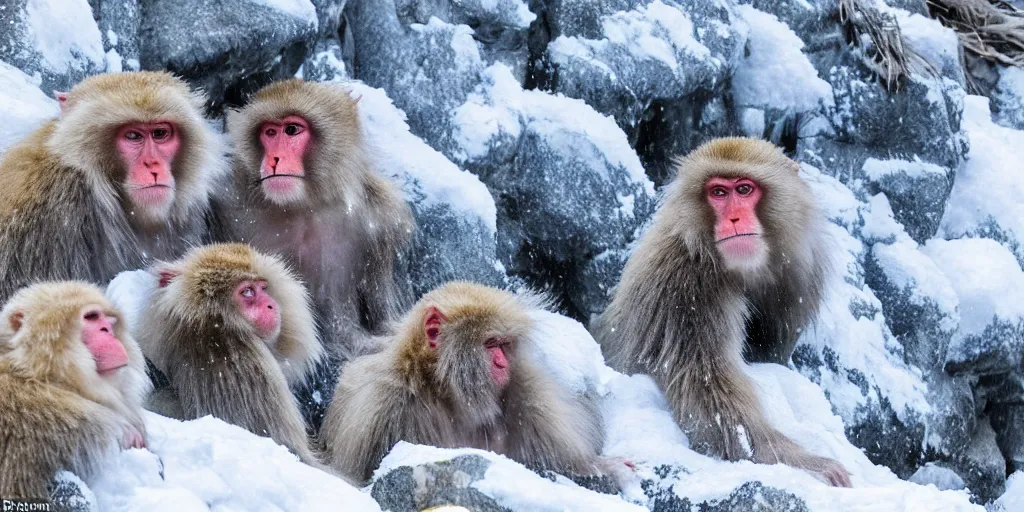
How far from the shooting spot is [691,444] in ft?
15.8

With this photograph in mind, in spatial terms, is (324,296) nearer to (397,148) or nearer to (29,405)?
(397,148)

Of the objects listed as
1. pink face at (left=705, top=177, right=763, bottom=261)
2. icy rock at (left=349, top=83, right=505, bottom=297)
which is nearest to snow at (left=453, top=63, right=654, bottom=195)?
icy rock at (left=349, top=83, right=505, bottom=297)

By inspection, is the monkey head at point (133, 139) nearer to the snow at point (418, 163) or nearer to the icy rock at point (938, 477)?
the snow at point (418, 163)

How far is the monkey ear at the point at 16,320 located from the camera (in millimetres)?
3441

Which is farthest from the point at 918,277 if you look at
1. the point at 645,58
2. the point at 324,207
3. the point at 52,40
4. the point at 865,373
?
the point at 52,40

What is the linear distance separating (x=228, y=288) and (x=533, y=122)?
2.11 meters

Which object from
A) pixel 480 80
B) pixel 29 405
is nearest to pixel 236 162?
pixel 480 80

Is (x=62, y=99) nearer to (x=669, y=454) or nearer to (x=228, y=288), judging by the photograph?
(x=228, y=288)

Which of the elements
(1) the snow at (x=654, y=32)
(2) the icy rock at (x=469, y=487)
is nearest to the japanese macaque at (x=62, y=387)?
(2) the icy rock at (x=469, y=487)

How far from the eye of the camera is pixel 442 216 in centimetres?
564

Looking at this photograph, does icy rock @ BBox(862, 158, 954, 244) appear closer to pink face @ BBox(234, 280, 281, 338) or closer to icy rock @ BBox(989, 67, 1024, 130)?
icy rock @ BBox(989, 67, 1024, 130)

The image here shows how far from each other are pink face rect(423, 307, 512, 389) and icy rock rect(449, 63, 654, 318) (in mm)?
1557

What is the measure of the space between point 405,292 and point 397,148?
0.59m

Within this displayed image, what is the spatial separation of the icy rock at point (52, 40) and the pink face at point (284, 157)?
66 centimetres
